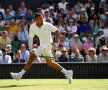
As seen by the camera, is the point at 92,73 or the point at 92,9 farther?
the point at 92,9

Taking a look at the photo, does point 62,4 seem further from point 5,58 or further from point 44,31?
point 44,31

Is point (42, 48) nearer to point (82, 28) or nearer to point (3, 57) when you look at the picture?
point (3, 57)

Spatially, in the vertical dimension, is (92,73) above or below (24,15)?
below

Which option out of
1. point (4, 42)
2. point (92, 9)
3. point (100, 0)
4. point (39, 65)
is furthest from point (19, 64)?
point (100, 0)

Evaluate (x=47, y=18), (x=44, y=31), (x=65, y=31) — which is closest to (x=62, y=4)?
(x=47, y=18)

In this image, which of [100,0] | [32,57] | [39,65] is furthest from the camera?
[100,0]

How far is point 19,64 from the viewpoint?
50.8 feet

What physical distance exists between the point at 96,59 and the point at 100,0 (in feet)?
23.8

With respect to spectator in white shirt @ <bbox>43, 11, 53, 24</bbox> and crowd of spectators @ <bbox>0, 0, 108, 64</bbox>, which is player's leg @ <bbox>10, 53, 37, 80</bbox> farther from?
spectator in white shirt @ <bbox>43, 11, 53, 24</bbox>

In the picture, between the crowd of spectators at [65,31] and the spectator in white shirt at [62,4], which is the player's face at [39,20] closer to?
the crowd of spectators at [65,31]

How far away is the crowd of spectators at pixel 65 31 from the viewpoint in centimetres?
1703

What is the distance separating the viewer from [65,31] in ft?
63.4

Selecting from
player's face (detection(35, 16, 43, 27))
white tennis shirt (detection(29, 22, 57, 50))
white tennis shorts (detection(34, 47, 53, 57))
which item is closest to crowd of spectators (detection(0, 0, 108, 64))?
white tennis shorts (detection(34, 47, 53, 57))

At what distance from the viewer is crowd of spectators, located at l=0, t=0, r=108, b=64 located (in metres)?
17.0
